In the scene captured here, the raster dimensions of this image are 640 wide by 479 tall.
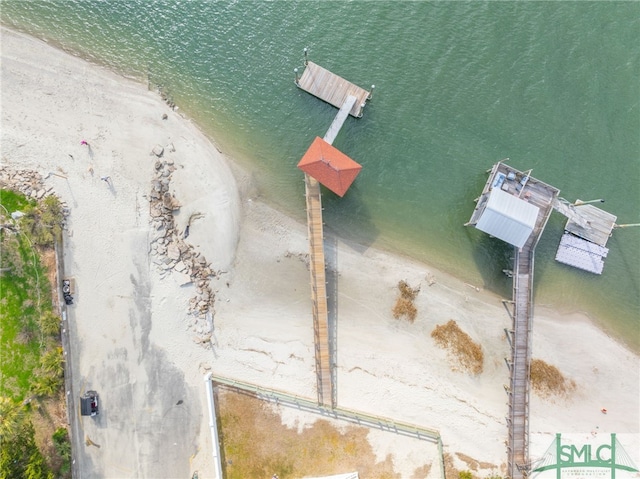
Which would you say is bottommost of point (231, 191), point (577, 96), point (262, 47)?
point (231, 191)

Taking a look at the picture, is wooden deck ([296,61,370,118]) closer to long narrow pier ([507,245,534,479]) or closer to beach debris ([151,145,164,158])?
beach debris ([151,145,164,158])

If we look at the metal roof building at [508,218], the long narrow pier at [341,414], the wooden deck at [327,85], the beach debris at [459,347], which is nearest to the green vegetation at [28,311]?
the long narrow pier at [341,414]

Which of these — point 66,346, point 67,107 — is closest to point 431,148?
point 67,107

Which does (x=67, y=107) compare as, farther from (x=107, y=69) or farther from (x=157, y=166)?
(x=157, y=166)

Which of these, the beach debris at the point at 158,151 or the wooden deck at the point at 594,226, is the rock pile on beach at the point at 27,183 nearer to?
the beach debris at the point at 158,151

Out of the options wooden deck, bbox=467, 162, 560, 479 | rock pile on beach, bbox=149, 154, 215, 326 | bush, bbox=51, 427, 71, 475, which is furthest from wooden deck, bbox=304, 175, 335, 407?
bush, bbox=51, 427, 71, 475

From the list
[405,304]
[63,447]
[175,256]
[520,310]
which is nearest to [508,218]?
[520,310]

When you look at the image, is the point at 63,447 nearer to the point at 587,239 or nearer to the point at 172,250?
the point at 172,250
